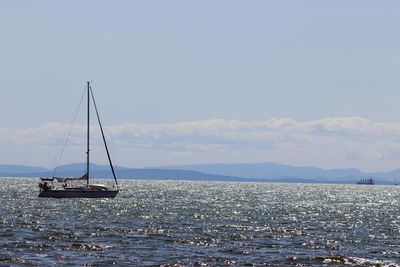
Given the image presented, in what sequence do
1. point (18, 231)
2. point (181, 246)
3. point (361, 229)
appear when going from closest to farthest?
point (181, 246)
point (18, 231)
point (361, 229)

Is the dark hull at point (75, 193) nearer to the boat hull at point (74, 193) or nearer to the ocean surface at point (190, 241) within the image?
the boat hull at point (74, 193)

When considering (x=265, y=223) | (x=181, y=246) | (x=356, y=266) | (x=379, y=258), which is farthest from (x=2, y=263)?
(x=265, y=223)

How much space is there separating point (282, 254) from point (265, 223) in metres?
22.8

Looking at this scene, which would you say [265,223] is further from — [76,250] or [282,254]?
[76,250]

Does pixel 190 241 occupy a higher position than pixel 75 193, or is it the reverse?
pixel 75 193

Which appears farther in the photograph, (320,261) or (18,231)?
(18,231)

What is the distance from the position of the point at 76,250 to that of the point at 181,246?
7.19 meters

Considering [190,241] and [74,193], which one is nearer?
[190,241]

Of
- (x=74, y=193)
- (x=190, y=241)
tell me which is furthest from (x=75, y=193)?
(x=190, y=241)

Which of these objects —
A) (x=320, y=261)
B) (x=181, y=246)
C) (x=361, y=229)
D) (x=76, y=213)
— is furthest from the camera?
(x=76, y=213)

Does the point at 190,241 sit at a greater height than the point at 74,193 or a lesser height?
lesser

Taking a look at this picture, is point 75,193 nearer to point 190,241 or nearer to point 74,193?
point 74,193

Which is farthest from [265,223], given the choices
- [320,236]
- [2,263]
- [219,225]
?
[2,263]

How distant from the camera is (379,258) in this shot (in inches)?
1497
